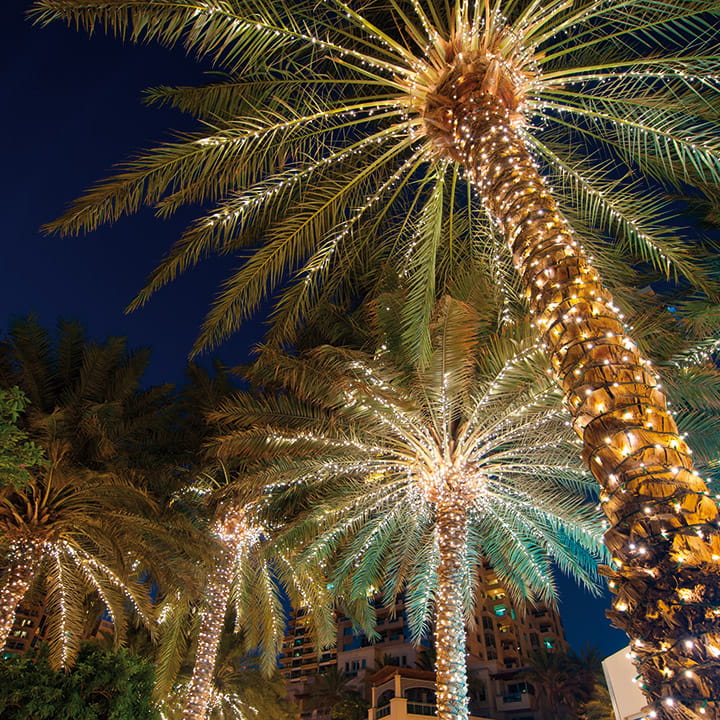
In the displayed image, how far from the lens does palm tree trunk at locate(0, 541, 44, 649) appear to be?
33.7 ft

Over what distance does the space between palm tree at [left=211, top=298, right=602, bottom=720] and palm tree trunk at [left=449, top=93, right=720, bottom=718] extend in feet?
14.1

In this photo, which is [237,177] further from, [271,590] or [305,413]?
[271,590]

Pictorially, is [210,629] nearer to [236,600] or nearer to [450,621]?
[236,600]

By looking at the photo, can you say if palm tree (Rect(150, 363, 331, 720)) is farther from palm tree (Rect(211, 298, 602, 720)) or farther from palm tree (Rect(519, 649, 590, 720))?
palm tree (Rect(519, 649, 590, 720))

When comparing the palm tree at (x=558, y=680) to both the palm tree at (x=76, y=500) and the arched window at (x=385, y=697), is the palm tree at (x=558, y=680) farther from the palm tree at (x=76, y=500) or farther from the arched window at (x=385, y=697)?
the palm tree at (x=76, y=500)

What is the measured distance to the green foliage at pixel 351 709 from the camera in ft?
138

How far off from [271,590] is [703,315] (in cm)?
1142

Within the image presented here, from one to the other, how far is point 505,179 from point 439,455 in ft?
19.6

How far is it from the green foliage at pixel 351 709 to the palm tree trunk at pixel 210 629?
3689 centimetres

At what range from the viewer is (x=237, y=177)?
310 inches

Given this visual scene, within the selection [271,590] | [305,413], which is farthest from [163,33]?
[271,590]

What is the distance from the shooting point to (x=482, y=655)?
51.3 m

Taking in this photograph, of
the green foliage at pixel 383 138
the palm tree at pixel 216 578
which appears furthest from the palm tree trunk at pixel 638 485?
the palm tree at pixel 216 578

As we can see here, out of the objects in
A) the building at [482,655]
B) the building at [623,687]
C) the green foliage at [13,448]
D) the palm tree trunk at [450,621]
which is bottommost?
the building at [623,687]
